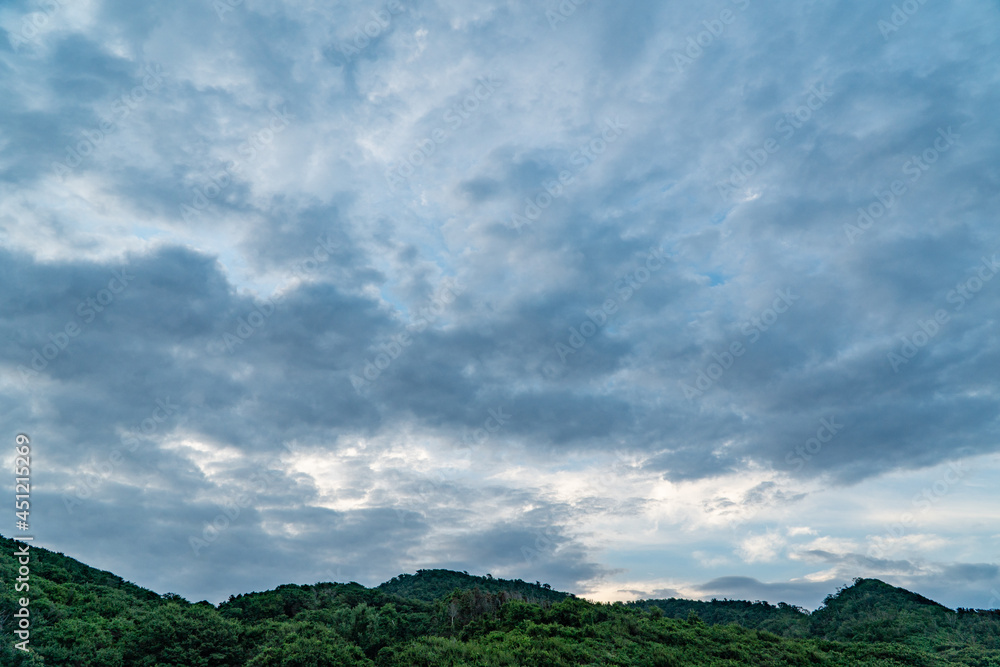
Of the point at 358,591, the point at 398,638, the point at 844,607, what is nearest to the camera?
the point at 398,638

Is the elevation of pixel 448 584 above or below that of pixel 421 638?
above

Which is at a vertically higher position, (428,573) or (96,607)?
(428,573)

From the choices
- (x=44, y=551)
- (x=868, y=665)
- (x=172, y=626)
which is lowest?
(x=868, y=665)

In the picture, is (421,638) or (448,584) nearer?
(421,638)

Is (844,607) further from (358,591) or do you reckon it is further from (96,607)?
(96,607)

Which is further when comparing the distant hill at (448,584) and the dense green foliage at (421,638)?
the distant hill at (448,584)

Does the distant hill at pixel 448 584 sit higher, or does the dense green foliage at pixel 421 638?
the distant hill at pixel 448 584

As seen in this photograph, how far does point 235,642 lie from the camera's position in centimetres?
3988

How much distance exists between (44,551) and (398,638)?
47048 mm

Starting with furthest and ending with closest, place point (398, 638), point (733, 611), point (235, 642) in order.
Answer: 1. point (733, 611)
2. point (398, 638)
3. point (235, 642)

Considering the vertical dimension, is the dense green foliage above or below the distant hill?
below

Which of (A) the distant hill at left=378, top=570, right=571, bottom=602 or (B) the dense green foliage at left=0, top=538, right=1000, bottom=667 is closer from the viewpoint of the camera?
(B) the dense green foliage at left=0, top=538, right=1000, bottom=667

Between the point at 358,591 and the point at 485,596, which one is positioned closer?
the point at 485,596

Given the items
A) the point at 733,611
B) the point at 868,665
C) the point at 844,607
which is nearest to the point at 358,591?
the point at 868,665
